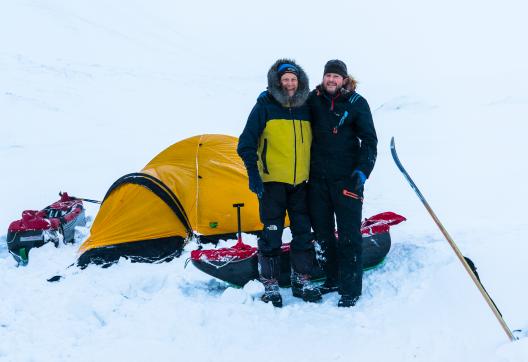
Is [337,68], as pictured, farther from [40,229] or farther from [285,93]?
[40,229]

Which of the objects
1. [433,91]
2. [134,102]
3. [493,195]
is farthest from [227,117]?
[493,195]

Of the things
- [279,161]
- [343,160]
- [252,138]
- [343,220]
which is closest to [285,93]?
[252,138]

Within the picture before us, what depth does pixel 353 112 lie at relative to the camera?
392 cm

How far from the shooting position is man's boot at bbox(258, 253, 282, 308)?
416cm

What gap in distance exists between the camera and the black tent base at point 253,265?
4.42 meters

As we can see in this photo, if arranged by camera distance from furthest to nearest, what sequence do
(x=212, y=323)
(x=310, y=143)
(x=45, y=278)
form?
(x=45, y=278), (x=310, y=143), (x=212, y=323)

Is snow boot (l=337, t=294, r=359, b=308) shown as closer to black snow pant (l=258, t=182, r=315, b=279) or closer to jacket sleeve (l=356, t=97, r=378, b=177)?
black snow pant (l=258, t=182, r=315, b=279)

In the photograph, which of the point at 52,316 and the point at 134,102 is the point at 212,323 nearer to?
the point at 52,316

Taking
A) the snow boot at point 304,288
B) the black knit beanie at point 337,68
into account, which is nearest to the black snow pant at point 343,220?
the snow boot at point 304,288

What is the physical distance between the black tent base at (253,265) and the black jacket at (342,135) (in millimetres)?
875

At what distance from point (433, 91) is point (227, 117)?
392 inches

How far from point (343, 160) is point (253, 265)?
4.31ft

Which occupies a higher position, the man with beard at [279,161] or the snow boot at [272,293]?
the man with beard at [279,161]

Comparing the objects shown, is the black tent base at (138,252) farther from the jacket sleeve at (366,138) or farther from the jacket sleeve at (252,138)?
the jacket sleeve at (366,138)
